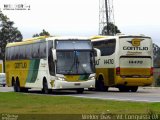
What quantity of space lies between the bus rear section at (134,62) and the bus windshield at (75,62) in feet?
8.79

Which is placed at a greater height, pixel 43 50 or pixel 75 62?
pixel 43 50

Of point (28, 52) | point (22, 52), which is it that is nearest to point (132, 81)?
point (28, 52)

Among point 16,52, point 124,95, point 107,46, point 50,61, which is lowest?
point 124,95

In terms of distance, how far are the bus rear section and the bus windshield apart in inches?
105

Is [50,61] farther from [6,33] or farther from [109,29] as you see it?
[6,33]

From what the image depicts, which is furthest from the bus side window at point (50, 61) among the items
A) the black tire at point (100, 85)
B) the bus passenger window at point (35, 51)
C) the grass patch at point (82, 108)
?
the grass patch at point (82, 108)

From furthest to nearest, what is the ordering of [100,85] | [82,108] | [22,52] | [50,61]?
[22,52], [100,85], [50,61], [82,108]

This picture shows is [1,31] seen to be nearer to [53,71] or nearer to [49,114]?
[53,71]

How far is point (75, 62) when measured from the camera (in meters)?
31.7

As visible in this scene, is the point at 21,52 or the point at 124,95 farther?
the point at 21,52

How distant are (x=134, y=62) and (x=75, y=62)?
4369mm

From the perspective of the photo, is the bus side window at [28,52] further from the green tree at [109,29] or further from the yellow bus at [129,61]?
the green tree at [109,29]

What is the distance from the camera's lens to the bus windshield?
3153 cm

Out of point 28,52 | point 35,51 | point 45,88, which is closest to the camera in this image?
point 45,88
